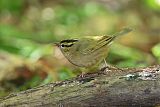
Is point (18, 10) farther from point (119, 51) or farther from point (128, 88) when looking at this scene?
point (128, 88)

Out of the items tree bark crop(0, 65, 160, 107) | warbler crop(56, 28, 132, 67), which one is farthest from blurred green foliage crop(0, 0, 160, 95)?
tree bark crop(0, 65, 160, 107)

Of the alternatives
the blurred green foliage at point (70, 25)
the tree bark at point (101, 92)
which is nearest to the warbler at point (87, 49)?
the tree bark at point (101, 92)

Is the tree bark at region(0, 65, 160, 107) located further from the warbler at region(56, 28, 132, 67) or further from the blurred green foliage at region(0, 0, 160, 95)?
the blurred green foliage at region(0, 0, 160, 95)

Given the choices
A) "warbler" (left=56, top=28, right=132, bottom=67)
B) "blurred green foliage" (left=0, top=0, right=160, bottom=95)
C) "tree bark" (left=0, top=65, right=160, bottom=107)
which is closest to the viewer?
"tree bark" (left=0, top=65, right=160, bottom=107)

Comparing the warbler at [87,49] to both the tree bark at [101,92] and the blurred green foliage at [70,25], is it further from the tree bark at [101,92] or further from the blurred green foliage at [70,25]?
the blurred green foliage at [70,25]

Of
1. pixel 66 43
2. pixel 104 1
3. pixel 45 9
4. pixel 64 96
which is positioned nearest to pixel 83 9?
pixel 45 9
